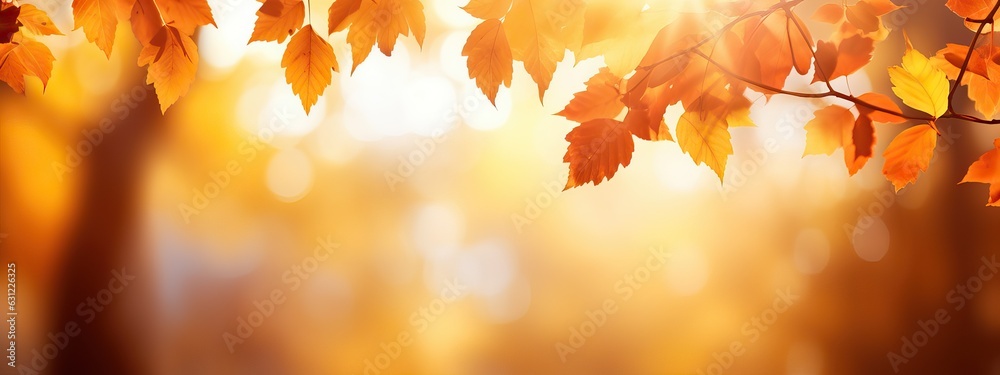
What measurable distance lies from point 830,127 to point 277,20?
0.51 metres

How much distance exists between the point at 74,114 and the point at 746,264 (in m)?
2.36

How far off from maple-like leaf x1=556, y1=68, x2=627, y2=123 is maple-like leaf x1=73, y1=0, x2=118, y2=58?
0.40 metres

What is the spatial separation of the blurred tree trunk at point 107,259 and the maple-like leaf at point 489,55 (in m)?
1.83

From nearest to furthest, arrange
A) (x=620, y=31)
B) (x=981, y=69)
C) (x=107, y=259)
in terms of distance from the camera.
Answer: (x=620, y=31) < (x=981, y=69) < (x=107, y=259)

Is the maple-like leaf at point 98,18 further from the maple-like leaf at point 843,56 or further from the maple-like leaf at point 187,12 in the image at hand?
the maple-like leaf at point 843,56

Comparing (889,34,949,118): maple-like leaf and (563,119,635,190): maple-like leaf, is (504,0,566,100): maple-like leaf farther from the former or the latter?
(889,34,949,118): maple-like leaf

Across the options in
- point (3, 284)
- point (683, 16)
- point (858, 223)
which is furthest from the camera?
point (858, 223)

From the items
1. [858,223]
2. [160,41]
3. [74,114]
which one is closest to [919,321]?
[858,223]

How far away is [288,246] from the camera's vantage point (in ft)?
6.12

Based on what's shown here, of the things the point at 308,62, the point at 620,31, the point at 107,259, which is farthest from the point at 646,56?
the point at 107,259

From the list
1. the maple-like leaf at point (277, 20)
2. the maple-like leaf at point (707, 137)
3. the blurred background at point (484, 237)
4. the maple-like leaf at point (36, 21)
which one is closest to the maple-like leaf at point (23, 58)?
the maple-like leaf at point (36, 21)

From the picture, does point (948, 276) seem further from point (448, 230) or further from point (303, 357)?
point (303, 357)

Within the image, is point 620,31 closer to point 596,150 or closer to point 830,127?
point 596,150

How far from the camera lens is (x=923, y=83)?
1.46 ft
